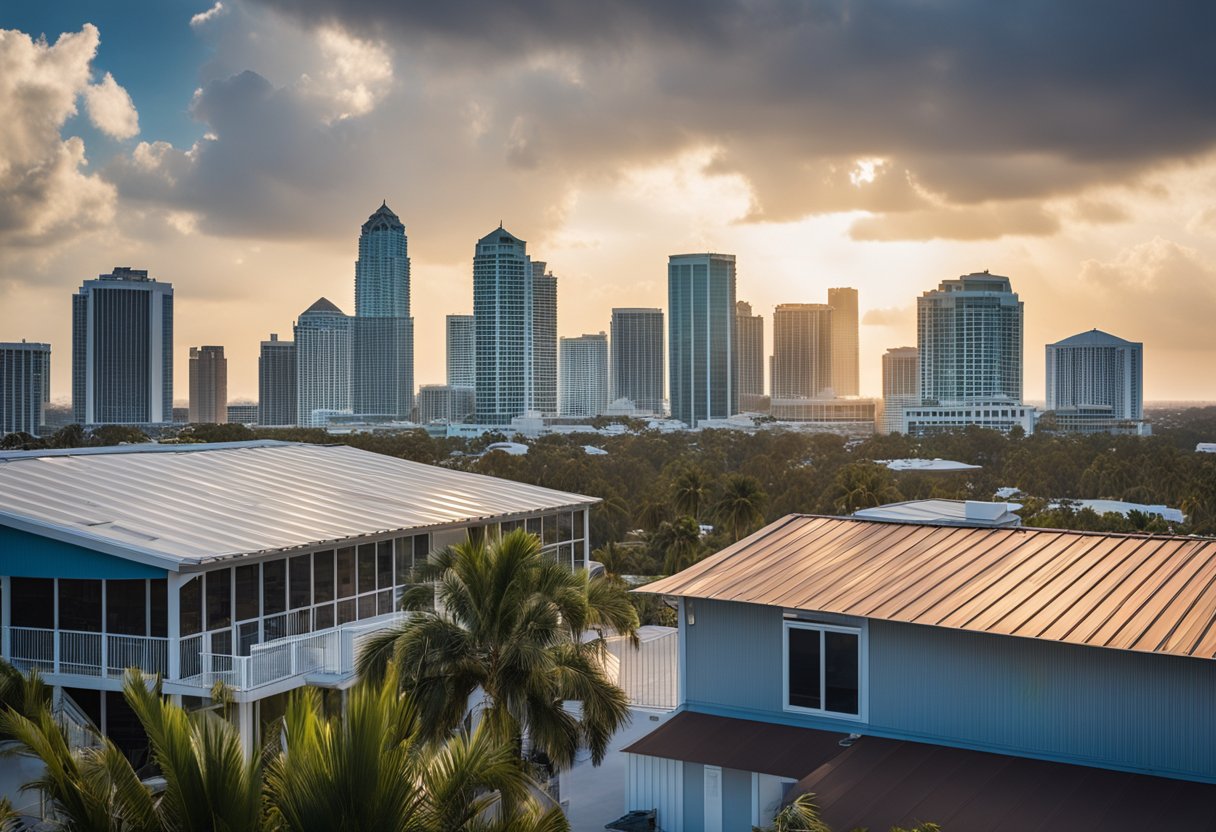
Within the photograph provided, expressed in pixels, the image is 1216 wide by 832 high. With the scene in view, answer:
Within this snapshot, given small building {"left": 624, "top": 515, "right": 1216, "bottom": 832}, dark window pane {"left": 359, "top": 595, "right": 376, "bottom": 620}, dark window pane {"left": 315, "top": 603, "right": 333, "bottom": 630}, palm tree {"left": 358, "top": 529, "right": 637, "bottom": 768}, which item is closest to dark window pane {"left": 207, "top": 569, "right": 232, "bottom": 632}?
dark window pane {"left": 315, "top": 603, "right": 333, "bottom": 630}

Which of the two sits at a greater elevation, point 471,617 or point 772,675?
point 471,617

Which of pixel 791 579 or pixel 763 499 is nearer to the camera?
pixel 791 579

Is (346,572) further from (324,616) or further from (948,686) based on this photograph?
(948,686)

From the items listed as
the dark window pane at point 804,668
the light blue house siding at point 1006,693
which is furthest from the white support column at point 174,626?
the dark window pane at point 804,668

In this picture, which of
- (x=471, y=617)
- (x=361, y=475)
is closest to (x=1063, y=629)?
(x=471, y=617)

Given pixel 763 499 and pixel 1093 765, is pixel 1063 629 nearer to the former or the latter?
pixel 1093 765

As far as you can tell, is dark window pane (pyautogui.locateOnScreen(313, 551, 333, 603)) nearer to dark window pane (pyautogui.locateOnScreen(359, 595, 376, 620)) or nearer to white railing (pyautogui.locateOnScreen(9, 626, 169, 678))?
dark window pane (pyautogui.locateOnScreen(359, 595, 376, 620))

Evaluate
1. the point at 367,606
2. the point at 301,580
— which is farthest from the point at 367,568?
the point at 301,580
